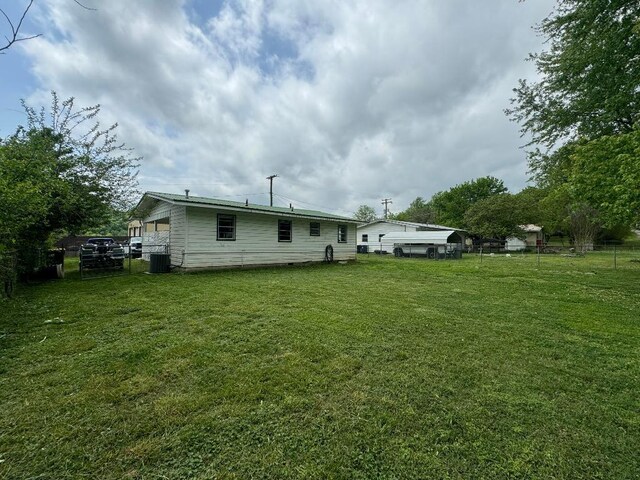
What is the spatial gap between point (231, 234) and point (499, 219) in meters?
32.5

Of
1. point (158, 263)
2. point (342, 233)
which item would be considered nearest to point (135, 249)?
point (158, 263)

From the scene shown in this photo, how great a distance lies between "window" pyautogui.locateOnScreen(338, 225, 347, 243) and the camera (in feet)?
54.6

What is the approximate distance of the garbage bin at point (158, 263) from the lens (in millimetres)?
10375

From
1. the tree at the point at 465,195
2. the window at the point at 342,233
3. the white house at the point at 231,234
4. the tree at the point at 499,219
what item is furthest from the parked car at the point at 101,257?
the tree at the point at 465,195

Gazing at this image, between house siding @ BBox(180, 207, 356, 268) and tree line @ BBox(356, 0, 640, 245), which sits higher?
tree line @ BBox(356, 0, 640, 245)

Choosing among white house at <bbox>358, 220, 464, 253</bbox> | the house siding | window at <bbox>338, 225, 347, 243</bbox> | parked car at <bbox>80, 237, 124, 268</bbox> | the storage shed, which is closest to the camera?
parked car at <bbox>80, 237, 124, 268</bbox>

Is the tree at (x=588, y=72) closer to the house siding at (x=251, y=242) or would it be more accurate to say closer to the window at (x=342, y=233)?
the window at (x=342, y=233)

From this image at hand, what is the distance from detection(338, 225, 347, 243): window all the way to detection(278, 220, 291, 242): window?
3889 millimetres

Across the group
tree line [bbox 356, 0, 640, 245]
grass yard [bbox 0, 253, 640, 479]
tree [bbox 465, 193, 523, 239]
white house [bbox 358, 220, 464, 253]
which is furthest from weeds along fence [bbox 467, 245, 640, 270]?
grass yard [bbox 0, 253, 640, 479]

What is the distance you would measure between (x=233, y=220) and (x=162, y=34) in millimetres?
6310

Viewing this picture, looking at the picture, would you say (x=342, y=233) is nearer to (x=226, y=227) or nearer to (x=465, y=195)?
(x=226, y=227)

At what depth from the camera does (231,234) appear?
1165 centimetres

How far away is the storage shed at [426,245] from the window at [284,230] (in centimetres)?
1241

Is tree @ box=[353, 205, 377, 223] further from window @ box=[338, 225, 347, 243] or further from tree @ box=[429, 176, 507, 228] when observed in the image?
window @ box=[338, 225, 347, 243]
